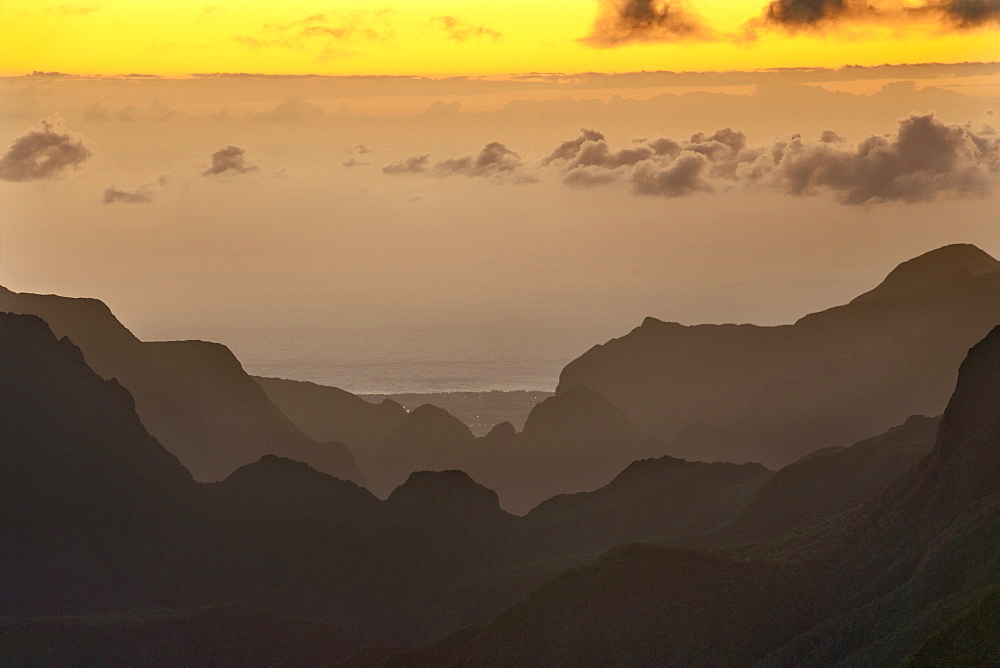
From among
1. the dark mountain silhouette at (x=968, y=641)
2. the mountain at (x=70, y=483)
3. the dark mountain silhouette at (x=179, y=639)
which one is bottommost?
the dark mountain silhouette at (x=179, y=639)

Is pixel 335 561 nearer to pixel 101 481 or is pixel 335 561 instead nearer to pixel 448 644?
pixel 101 481

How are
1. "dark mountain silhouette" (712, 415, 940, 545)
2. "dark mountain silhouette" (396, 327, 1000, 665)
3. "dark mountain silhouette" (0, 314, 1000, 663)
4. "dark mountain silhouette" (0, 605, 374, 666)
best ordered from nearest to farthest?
"dark mountain silhouette" (396, 327, 1000, 665) → "dark mountain silhouette" (0, 314, 1000, 663) → "dark mountain silhouette" (0, 605, 374, 666) → "dark mountain silhouette" (712, 415, 940, 545)

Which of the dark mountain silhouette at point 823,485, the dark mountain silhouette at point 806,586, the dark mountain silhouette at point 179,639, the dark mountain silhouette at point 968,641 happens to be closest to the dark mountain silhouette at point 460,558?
the dark mountain silhouette at point 806,586

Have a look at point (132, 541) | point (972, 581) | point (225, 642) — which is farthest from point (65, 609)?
point (972, 581)

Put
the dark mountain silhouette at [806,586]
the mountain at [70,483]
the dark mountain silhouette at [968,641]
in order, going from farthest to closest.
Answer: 1. the mountain at [70,483]
2. the dark mountain silhouette at [806,586]
3. the dark mountain silhouette at [968,641]

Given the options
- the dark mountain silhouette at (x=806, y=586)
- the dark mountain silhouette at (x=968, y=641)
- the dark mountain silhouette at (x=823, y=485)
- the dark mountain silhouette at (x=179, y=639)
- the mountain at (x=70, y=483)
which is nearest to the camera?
the dark mountain silhouette at (x=968, y=641)

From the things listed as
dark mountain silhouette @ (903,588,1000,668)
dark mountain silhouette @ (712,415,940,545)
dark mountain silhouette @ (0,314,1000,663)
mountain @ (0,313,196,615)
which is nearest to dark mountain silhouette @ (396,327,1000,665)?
dark mountain silhouette @ (0,314,1000,663)

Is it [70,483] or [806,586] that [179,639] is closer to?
[70,483]

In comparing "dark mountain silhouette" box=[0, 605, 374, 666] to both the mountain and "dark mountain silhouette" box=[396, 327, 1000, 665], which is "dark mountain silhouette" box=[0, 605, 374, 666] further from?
"dark mountain silhouette" box=[396, 327, 1000, 665]

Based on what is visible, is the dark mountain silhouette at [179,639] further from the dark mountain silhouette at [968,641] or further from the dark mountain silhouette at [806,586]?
the dark mountain silhouette at [968,641]
